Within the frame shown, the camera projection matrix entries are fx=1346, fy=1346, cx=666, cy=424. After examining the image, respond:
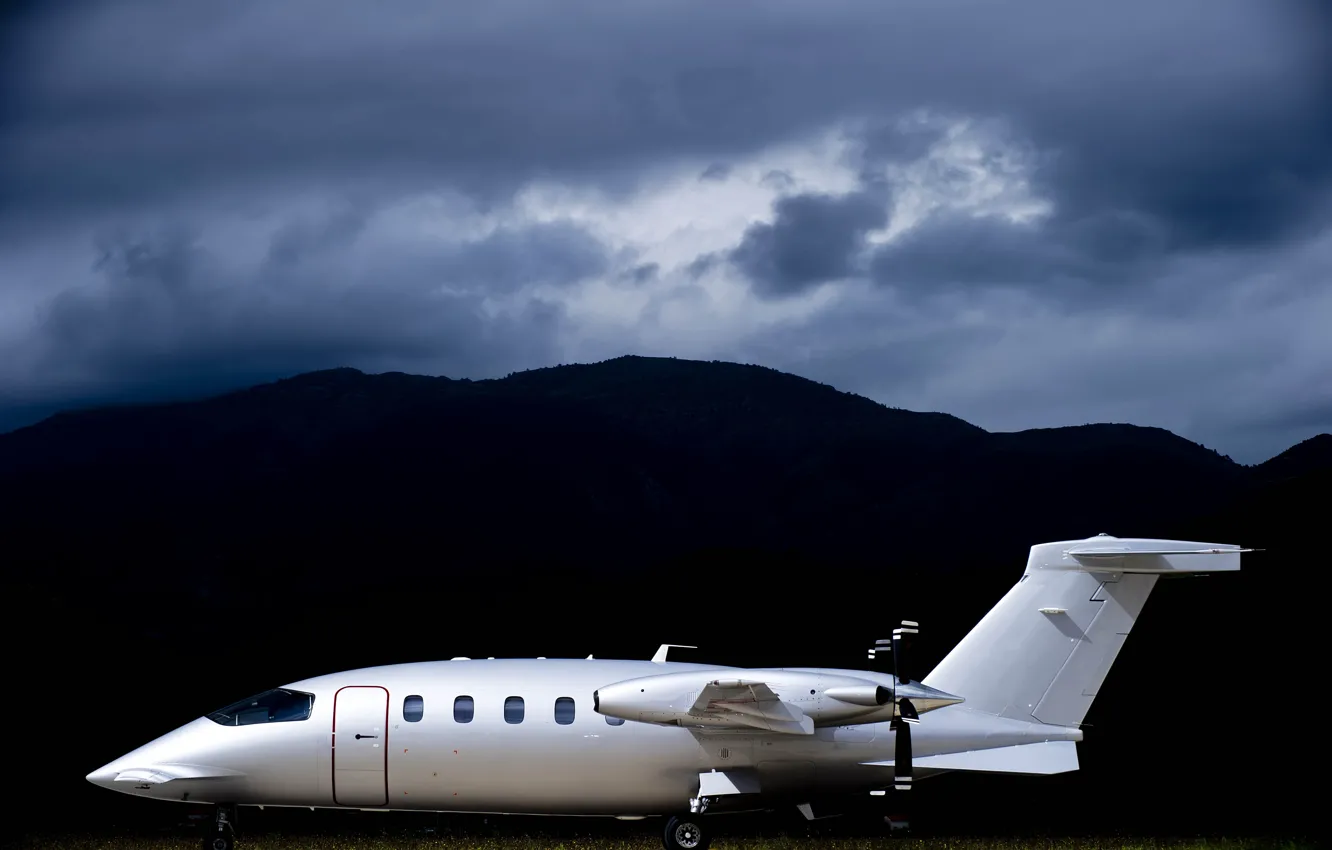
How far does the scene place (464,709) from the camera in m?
19.6

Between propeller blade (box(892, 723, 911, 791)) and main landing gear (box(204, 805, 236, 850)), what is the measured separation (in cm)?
963

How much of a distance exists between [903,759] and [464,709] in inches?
249

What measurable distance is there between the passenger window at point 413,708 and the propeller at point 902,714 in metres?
6.80

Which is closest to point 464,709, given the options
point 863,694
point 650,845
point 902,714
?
point 650,845

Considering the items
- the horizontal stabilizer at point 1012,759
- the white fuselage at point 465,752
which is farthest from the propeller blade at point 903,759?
the horizontal stabilizer at point 1012,759

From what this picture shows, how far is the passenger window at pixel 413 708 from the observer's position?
64.3 ft

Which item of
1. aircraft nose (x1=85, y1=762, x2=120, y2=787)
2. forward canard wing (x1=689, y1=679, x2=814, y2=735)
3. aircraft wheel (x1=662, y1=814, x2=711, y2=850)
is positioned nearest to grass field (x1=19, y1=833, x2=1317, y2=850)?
aircraft wheel (x1=662, y1=814, x2=711, y2=850)

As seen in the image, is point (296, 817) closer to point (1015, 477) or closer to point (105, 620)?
point (105, 620)

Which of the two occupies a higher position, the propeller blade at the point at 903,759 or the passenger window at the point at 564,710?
the passenger window at the point at 564,710

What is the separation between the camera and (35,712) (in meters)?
38.1

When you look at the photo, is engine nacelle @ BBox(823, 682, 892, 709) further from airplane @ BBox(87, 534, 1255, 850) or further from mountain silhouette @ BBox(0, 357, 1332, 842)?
mountain silhouette @ BBox(0, 357, 1332, 842)

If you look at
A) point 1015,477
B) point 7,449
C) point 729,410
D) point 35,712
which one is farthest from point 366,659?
point 7,449

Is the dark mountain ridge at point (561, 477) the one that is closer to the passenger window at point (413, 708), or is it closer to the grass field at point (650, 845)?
the grass field at point (650, 845)

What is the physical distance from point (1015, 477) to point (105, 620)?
213 ft
